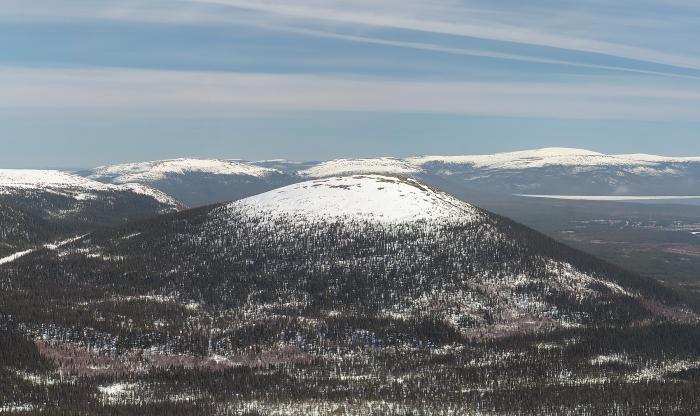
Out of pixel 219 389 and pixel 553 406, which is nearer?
pixel 553 406

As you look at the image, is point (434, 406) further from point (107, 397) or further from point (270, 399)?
point (107, 397)

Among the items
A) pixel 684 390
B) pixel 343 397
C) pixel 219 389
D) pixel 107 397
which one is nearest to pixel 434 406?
pixel 343 397

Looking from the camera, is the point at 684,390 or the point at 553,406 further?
the point at 684,390

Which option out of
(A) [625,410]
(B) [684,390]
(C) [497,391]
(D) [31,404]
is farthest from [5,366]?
(B) [684,390]

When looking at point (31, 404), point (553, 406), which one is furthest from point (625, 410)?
point (31, 404)

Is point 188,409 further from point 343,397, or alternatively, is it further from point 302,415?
point 343,397

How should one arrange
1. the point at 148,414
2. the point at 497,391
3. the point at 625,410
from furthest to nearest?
the point at 497,391
the point at 625,410
the point at 148,414

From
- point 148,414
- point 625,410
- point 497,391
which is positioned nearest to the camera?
point 148,414

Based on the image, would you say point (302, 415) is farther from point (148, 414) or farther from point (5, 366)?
point (5, 366)
